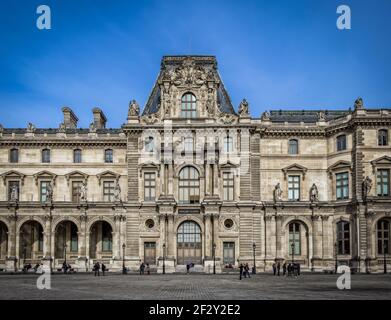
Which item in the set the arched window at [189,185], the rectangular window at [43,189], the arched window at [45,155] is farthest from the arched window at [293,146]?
the rectangular window at [43,189]

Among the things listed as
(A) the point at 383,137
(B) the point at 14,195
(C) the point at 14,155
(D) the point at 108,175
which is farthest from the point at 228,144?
(C) the point at 14,155

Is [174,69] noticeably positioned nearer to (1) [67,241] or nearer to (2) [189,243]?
(2) [189,243]

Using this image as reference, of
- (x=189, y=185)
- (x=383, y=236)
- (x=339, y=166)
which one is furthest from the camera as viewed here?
(x=189, y=185)

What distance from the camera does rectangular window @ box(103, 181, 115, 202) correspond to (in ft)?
221

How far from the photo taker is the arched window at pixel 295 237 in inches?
2505

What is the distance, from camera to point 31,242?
6706 cm

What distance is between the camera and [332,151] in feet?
211

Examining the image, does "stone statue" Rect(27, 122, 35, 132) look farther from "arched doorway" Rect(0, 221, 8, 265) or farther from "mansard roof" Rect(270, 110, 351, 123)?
"mansard roof" Rect(270, 110, 351, 123)

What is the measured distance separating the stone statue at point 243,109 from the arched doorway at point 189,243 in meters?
12.7

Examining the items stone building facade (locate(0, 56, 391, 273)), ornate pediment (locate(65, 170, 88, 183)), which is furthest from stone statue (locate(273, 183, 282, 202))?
ornate pediment (locate(65, 170, 88, 183))

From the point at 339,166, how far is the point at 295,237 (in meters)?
8.87
